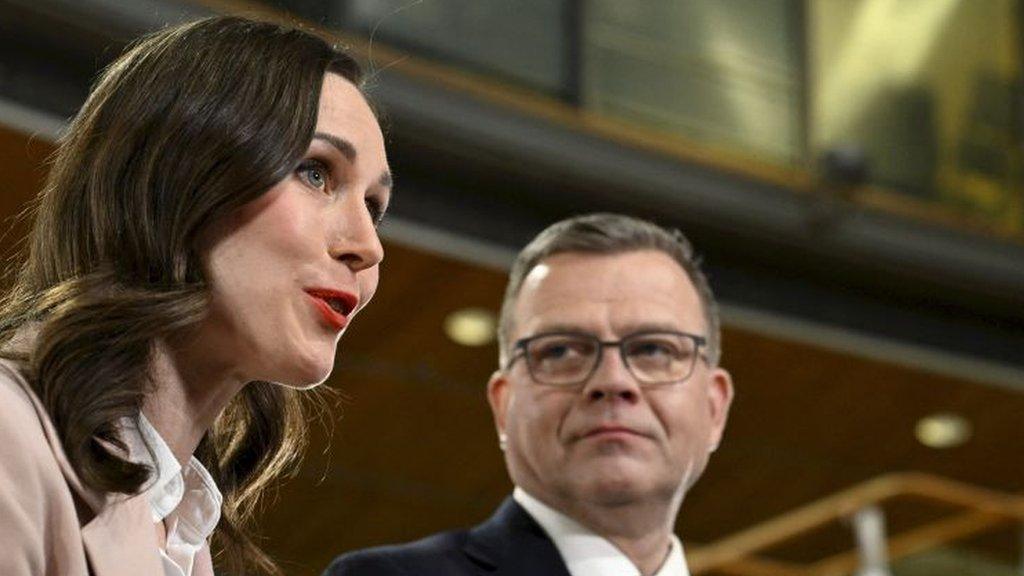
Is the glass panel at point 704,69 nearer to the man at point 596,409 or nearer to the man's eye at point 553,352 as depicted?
the man at point 596,409

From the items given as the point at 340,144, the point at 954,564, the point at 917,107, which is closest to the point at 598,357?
the point at 340,144

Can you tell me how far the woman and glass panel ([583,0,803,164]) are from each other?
5.27 meters

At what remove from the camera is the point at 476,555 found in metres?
2.60

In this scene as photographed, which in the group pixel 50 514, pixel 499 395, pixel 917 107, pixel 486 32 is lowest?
pixel 50 514

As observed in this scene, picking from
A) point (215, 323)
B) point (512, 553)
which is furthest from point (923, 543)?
point (215, 323)

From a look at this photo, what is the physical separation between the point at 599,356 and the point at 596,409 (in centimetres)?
11

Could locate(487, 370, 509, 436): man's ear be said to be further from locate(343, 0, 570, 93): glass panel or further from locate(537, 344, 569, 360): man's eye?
locate(343, 0, 570, 93): glass panel

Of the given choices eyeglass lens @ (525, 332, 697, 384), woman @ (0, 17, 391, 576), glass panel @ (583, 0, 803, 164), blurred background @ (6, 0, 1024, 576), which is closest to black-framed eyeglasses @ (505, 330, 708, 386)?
eyeglass lens @ (525, 332, 697, 384)

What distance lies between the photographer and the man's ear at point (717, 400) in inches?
114

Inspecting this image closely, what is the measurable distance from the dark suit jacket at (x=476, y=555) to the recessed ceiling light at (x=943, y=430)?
6043 mm

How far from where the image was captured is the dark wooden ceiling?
7273mm

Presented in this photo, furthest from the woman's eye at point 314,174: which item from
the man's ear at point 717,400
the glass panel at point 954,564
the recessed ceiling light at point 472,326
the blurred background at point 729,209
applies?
the glass panel at point 954,564

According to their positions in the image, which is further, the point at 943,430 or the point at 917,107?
the point at 943,430

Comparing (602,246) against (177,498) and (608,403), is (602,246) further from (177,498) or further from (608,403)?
(177,498)
